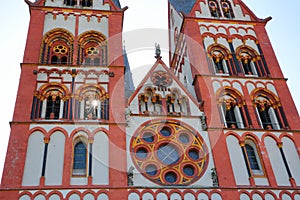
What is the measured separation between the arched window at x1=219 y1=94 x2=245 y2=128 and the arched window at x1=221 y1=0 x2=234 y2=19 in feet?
24.8

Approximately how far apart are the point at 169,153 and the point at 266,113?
6.46m

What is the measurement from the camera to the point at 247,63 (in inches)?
1000

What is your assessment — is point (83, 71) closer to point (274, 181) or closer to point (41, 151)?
point (41, 151)

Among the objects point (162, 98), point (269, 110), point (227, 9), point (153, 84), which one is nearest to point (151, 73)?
point (153, 84)

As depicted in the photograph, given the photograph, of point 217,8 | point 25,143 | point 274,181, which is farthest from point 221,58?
point 25,143

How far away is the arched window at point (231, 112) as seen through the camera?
21.9 meters

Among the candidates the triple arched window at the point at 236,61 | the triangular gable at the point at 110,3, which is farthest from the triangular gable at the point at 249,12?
the triangular gable at the point at 110,3

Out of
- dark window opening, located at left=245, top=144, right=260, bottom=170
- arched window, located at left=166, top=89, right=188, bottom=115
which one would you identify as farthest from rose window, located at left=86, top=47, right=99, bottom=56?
dark window opening, located at left=245, top=144, right=260, bottom=170

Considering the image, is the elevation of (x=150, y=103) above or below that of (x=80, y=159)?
above

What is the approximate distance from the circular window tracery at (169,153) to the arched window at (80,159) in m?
2.30

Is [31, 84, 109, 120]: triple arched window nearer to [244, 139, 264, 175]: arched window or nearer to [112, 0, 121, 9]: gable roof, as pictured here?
[244, 139, 264, 175]: arched window

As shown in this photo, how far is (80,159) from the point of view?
63.0 feet

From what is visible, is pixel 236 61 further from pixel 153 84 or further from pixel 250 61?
pixel 153 84

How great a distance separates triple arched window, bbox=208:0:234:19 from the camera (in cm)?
2809
